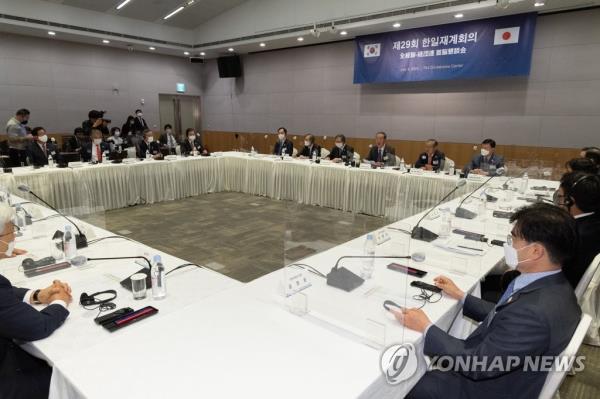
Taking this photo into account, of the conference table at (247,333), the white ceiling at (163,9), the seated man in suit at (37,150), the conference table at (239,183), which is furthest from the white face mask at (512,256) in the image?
the white ceiling at (163,9)

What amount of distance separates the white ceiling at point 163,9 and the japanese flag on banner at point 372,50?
3.46m

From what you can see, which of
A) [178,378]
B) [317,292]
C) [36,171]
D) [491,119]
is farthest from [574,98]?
[36,171]

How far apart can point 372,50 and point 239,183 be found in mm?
3947

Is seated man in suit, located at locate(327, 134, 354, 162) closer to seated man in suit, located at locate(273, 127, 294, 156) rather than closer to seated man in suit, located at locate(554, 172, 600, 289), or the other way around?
seated man in suit, located at locate(273, 127, 294, 156)

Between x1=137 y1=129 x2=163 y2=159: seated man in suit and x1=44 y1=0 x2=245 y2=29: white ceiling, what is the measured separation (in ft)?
11.5

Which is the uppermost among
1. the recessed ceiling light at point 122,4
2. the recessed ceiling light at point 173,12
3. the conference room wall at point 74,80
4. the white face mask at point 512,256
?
the recessed ceiling light at point 173,12

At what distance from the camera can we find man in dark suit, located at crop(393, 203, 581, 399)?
3.78 feet

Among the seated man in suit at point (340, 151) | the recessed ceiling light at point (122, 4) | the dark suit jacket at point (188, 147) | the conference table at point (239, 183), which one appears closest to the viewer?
the conference table at point (239, 183)

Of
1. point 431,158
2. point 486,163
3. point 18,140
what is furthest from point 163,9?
point 486,163

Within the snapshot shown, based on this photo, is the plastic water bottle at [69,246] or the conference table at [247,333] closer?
the conference table at [247,333]

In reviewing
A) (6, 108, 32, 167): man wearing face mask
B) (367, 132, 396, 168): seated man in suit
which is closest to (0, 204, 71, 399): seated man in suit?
(367, 132, 396, 168): seated man in suit

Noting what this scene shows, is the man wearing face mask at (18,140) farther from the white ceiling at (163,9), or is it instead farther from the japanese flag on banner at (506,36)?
the japanese flag on banner at (506,36)

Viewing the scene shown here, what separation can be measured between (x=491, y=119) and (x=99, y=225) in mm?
6691

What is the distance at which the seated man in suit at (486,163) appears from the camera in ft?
16.6
